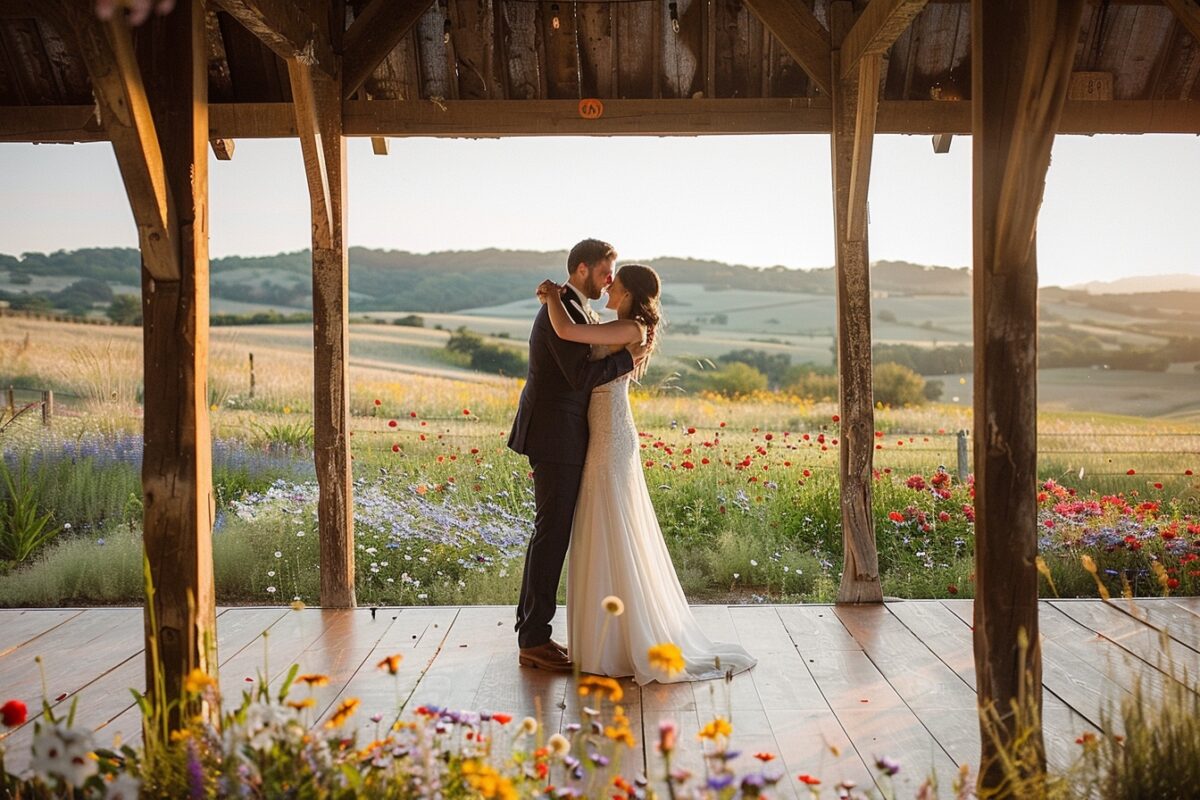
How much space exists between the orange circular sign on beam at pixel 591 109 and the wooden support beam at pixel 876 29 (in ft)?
3.95

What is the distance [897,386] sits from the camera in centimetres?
1205

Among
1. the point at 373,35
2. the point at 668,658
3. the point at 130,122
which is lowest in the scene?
the point at 668,658

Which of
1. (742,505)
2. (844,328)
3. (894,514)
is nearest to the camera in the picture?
(844,328)

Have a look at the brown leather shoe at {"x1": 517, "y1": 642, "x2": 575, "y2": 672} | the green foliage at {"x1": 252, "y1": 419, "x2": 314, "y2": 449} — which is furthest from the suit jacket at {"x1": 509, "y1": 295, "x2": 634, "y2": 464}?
the green foliage at {"x1": 252, "y1": 419, "x2": 314, "y2": 449}

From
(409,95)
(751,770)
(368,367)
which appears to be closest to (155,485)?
(751,770)

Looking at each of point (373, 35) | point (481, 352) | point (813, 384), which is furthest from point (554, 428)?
point (481, 352)

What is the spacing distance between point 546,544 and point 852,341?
2020 millimetres

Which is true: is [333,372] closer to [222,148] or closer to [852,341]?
[222,148]

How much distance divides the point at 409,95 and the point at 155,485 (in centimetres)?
333

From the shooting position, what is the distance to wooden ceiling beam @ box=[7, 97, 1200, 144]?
19.6 ft

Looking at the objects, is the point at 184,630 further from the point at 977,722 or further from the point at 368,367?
the point at 368,367

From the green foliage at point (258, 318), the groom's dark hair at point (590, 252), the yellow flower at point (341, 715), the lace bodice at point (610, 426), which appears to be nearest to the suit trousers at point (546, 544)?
the lace bodice at point (610, 426)

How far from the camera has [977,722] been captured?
12.9 feet

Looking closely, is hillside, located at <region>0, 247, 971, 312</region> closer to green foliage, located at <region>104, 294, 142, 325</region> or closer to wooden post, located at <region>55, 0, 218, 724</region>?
green foliage, located at <region>104, 294, 142, 325</region>
